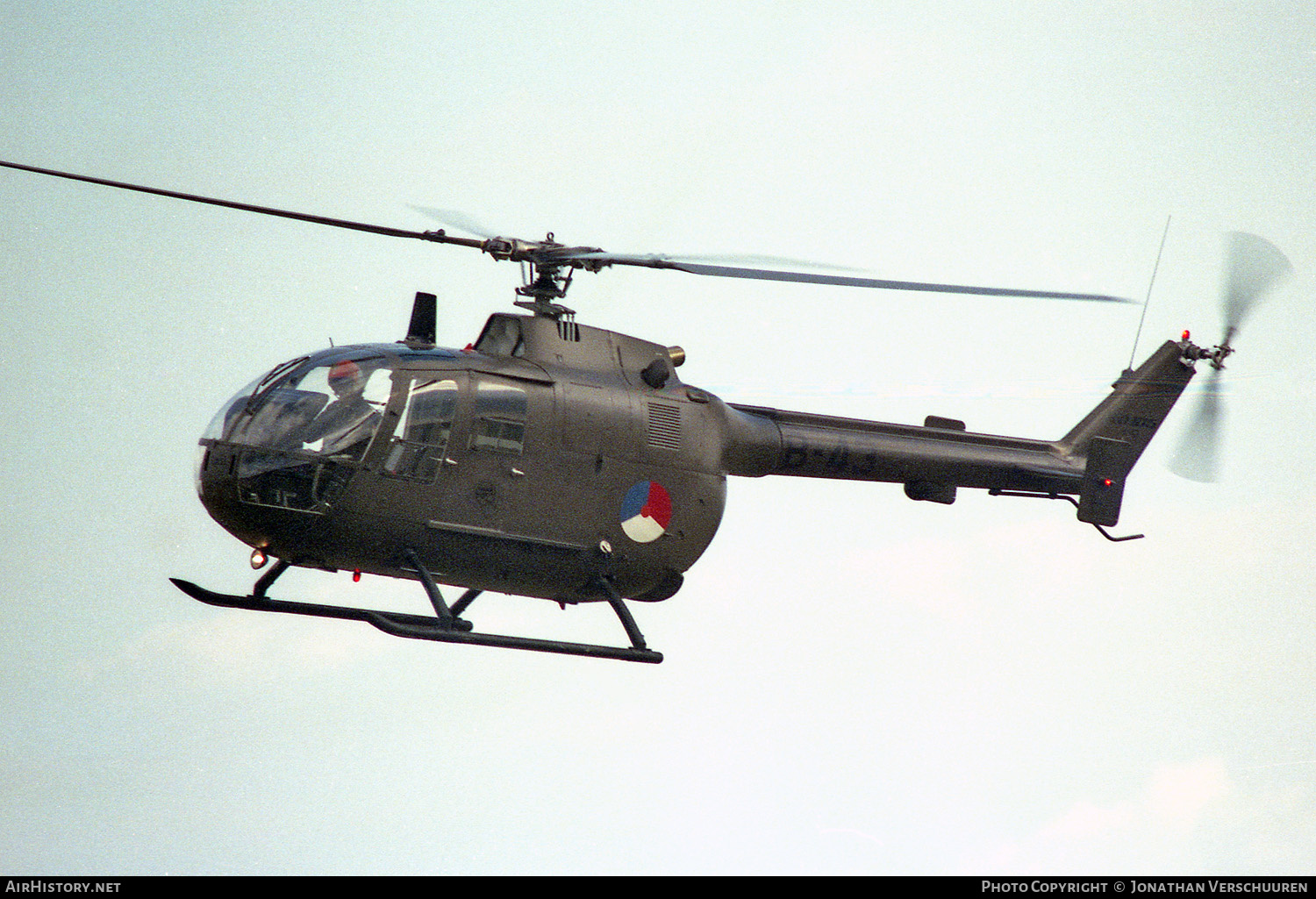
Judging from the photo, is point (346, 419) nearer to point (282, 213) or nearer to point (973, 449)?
point (282, 213)

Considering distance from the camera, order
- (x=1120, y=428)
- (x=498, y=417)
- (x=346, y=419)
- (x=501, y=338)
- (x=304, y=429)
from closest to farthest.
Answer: (x=304, y=429) < (x=346, y=419) < (x=498, y=417) < (x=501, y=338) < (x=1120, y=428)

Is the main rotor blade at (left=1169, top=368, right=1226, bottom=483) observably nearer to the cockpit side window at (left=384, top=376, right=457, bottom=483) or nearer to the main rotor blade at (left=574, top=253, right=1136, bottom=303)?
the main rotor blade at (left=574, top=253, right=1136, bottom=303)

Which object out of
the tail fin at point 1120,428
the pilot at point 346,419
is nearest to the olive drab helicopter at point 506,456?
the pilot at point 346,419

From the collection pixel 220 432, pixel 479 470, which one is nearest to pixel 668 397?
pixel 479 470

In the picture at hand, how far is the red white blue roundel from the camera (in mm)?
15438

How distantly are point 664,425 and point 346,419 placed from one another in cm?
331

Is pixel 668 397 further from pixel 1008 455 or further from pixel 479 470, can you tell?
pixel 1008 455

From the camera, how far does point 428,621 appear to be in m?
14.3

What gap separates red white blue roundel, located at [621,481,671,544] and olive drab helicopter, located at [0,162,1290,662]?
17 millimetres

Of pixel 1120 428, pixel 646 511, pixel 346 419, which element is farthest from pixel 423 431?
pixel 1120 428

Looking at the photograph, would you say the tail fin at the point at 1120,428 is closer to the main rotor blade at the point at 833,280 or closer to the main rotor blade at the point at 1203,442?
the main rotor blade at the point at 1203,442

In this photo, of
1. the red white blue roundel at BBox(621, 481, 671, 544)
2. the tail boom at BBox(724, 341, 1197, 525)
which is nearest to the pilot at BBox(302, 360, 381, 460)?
the red white blue roundel at BBox(621, 481, 671, 544)

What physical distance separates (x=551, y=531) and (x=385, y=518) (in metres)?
1.66

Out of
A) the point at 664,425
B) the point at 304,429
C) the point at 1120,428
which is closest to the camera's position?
the point at 304,429
